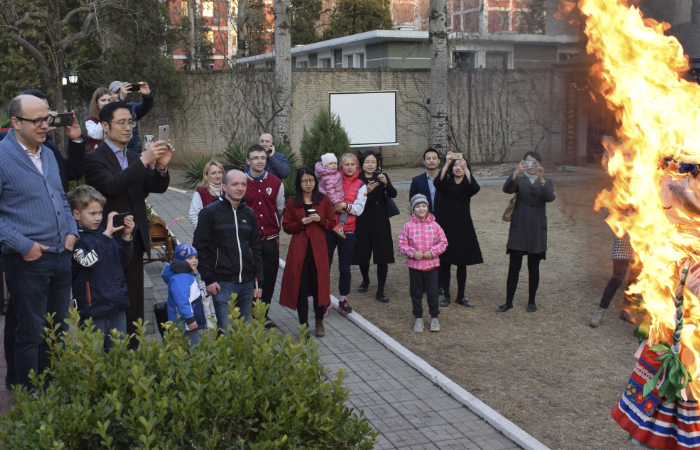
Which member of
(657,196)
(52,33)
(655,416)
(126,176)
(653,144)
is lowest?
(655,416)

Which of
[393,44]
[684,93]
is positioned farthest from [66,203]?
[393,44]

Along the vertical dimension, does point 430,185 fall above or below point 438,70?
below

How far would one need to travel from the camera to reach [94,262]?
16.0 feet

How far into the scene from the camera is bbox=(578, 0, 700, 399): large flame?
3.62 metres

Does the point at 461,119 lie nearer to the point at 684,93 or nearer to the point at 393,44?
the point at 393,44

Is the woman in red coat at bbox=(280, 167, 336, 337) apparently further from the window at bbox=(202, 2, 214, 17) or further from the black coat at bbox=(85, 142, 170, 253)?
the window at bbox=(202, 2, 214, 17)

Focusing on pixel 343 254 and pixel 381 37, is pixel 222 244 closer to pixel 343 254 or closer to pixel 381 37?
pixel 343 254

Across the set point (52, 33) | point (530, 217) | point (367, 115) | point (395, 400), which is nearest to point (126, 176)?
point (395, 400)

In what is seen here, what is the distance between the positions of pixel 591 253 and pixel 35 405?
10.2 meters

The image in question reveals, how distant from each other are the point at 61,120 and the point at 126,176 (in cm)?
68

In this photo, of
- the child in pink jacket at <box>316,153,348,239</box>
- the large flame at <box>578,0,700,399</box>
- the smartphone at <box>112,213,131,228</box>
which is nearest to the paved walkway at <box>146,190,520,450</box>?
the child in pink jacket at <box>316,153,348,239</box>

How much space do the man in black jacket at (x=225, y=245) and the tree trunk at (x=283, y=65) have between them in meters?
13.0

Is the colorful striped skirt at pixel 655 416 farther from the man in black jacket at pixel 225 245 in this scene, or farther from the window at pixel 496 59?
the man in black jacket at pixel 225 245

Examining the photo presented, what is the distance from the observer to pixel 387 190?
8.54 metres
